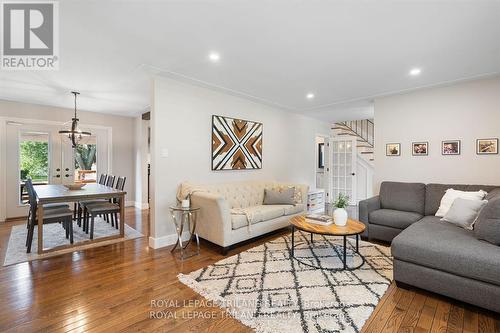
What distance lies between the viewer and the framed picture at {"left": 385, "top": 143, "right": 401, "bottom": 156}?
422 centimetres

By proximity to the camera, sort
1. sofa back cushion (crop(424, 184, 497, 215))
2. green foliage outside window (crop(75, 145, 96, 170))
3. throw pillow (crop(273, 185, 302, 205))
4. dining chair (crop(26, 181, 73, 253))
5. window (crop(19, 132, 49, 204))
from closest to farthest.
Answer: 1. dining chair (crop(26, 181, 73, 253))
2. sofa back cushion (crop(424, 184, 497, 215))
3. throw pillow (crop(273, 185, 302, 205))
4. window (crop(19, 132, 49, 204))
5. green foliage outside window (crop(75, 145, 96, 170))

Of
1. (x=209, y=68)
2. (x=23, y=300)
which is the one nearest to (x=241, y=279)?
(x=23, y=300)

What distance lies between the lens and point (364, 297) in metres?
2.06

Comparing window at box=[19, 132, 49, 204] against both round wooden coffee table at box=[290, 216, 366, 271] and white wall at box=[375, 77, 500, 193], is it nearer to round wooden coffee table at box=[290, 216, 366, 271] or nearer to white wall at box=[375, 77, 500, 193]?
round wooden coffee table at box=[290, 216, 366, 271]

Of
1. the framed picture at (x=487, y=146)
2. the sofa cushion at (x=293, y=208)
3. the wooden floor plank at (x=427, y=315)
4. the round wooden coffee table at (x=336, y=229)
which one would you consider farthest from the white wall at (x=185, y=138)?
the framed picture at (x=487, y=146)

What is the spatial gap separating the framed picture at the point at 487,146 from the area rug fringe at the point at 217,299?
413cm

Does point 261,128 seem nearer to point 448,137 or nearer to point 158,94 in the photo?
point 158,94

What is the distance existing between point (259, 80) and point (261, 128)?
1451 millimetres

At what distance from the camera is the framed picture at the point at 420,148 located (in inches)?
155

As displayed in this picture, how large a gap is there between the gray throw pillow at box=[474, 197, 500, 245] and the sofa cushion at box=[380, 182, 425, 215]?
1.51m

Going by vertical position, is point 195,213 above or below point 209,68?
below

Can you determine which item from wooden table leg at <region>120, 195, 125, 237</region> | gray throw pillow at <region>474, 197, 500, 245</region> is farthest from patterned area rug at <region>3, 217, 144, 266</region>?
gray throw pillow at <region>474, 197, 500, 245</region>

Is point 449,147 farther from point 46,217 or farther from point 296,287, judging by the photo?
point 46,217

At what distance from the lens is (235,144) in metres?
4.38
